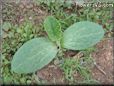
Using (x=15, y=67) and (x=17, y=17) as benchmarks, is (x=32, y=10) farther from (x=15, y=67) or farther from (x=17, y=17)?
(x=15, y=67)

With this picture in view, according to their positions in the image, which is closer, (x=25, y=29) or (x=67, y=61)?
(x=67, y=61)

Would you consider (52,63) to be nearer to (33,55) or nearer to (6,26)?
(33,55)

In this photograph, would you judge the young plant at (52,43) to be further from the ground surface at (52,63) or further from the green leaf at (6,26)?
the green leaf at (6,26)

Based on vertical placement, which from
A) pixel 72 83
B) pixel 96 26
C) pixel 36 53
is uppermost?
pixel 96 26

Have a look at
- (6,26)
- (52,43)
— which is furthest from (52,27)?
(6,26)

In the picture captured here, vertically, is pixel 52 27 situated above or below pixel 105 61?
above

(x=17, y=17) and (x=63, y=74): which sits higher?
(x=17, y=17)

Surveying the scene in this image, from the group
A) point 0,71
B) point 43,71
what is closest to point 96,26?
point 43,71

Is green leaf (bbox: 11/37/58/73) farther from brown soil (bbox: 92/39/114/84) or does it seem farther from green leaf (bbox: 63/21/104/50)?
brown soil (bbox: 92/39/114/84)
